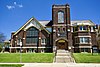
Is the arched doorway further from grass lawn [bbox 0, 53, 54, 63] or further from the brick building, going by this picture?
grass lawn [bbox 0, 53, 54, 63]

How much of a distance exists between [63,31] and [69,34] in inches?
76.2

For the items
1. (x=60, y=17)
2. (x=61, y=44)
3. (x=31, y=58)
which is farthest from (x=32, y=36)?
(x=31, y=58)

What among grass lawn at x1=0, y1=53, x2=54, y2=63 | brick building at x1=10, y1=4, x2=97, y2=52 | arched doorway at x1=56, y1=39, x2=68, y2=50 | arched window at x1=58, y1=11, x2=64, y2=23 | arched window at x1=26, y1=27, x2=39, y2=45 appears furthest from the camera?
arched window at x1=26, y1=27, x2=39, y2=45

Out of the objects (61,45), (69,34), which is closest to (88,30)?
(69,34)

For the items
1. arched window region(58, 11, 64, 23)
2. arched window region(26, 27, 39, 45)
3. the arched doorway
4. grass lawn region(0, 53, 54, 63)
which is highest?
arched window region(58, 11, 64, 23)

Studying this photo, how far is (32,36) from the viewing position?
47875mm

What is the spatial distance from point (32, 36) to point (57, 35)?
24.2ft

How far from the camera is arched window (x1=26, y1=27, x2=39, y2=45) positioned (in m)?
47.8

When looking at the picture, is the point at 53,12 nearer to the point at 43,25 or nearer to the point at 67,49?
the point at 43,25

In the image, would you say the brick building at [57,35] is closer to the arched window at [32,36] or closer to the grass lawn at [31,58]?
the arched window at [32,36]

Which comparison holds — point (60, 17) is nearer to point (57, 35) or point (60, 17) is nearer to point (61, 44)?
point (57, 35)

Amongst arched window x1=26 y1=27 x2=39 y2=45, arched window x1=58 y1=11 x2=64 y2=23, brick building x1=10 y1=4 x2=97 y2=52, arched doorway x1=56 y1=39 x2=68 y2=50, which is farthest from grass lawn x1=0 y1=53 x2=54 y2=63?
arched window x1=58 y1=11 x2=64 y2=23

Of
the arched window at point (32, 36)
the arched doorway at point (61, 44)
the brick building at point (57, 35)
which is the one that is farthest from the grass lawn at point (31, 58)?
the arched window at point (32, 36)

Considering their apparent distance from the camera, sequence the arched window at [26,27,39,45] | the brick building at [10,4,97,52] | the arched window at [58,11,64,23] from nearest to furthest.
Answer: the brick building at [10,4,97,52]
the arched window at [58,11,64,23]
the arched window at [26,27,39,45]
